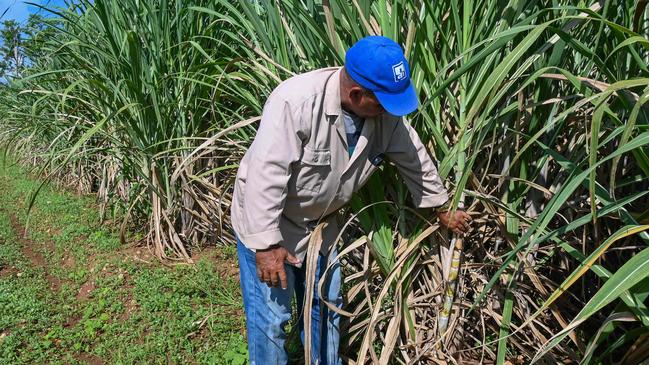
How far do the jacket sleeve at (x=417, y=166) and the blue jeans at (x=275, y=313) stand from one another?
0.44m

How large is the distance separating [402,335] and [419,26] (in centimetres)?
116

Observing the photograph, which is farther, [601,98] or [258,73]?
[258,73]

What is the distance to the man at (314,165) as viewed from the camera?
1564 mm

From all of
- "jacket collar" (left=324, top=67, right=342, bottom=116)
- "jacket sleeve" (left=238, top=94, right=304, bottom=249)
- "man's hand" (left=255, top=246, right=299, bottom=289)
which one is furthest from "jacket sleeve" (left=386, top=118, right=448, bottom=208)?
"man's hand" (left=255, top=246, right=299, bottom=289)

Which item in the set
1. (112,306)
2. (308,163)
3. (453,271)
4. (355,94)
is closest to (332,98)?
(355,94)

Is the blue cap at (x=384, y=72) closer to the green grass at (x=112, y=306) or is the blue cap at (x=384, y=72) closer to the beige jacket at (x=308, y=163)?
the beige jacket at (x=308, y=163)

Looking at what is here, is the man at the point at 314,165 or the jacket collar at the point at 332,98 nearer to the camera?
the man at the point at 314,165

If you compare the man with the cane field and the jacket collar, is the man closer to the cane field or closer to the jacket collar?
the jacket collar

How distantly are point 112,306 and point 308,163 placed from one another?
6.37ft

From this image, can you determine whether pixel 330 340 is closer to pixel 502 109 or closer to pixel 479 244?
pixel 479 244

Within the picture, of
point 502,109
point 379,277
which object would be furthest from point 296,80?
point 379,277

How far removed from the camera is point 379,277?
2.10 m

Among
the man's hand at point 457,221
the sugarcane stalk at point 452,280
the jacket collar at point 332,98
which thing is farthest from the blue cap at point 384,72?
the sugarcane stalk at point 452,280

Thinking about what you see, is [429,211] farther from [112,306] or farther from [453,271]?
[112,306]
